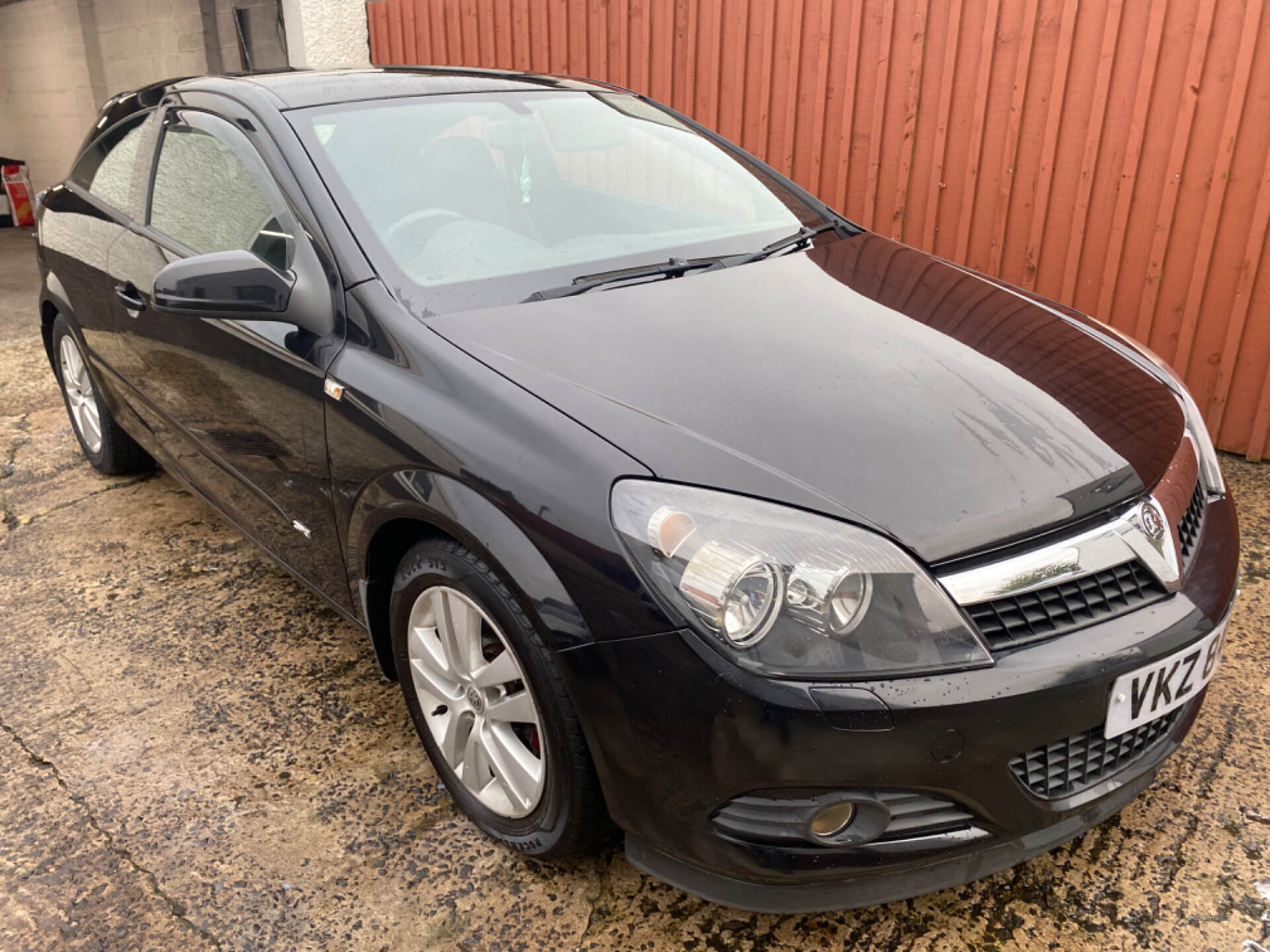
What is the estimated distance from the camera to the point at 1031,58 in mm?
4070

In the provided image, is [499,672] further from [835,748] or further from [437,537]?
[835,748]

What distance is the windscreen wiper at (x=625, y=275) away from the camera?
2.19 m

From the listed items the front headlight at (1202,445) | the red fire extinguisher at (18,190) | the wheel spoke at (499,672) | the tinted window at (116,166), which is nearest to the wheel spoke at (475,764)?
the wheel spoke at (499,672)

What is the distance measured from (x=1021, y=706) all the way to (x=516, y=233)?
62.8 inches

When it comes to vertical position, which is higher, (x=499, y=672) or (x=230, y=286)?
(x=230, y=286)

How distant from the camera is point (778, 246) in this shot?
8.63 feet

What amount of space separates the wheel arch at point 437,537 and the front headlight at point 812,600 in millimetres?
204

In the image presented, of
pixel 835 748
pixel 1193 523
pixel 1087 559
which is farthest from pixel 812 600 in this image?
pixel 1193 523

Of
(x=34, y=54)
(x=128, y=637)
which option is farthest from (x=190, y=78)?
(x=34, y=54)

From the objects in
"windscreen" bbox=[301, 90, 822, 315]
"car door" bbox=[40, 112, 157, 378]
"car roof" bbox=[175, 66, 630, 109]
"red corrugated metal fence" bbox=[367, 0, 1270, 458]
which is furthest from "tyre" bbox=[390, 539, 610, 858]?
"red corrugated metal fence" bbox=[367, 0, 1270, 458]

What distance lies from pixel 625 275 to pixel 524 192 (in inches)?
17.5

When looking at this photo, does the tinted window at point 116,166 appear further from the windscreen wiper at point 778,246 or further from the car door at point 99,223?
the windscreen wiper at point 778,246

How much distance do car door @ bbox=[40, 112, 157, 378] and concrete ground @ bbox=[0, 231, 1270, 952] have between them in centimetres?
94

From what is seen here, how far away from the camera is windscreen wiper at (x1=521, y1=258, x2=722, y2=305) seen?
2.19 metres
